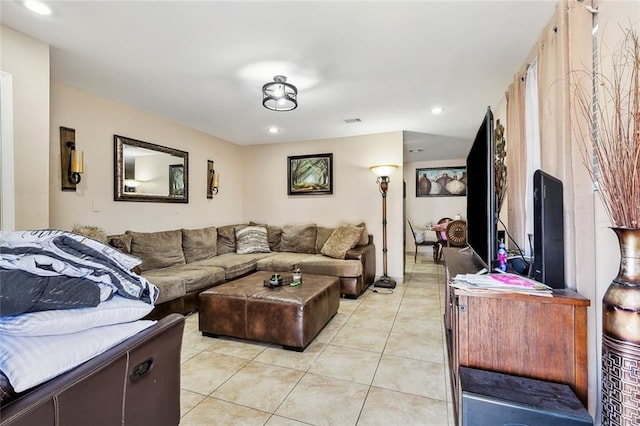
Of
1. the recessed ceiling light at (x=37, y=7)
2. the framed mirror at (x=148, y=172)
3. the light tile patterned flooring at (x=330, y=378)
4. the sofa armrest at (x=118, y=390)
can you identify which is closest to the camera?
the sofa armrest at (x=118, y=390)

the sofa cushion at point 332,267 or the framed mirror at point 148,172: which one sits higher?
the framed mirror at point 148,172

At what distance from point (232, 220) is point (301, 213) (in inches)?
51.0

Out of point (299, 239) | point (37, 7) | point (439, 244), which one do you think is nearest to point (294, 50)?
point (37, 7)

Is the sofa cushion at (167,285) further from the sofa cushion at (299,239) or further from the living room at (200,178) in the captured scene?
the sofa cushion at (299,239)

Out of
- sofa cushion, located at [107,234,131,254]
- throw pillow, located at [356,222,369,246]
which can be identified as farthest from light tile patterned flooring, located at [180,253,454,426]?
throw pillow, located at [356,222,369,246]

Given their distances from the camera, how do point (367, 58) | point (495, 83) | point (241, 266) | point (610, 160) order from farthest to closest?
point (241, 266)
point (495, 83)
point (367, 58)
point (610, 160)

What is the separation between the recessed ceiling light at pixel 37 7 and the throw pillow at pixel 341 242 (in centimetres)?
346

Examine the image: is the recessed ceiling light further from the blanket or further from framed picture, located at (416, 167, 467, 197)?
framed picture, located at (416, 167, 467, 197)

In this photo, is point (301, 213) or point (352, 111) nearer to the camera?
point (352, 111)

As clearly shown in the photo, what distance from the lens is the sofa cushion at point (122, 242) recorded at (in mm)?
2839

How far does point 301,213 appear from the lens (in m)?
5.12

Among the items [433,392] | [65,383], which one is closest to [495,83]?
[433,392]

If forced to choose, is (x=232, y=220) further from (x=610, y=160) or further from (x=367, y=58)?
(x=610, y=160)

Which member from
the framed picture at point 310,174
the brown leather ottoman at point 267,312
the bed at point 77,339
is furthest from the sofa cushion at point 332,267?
the bed at point 77,339
